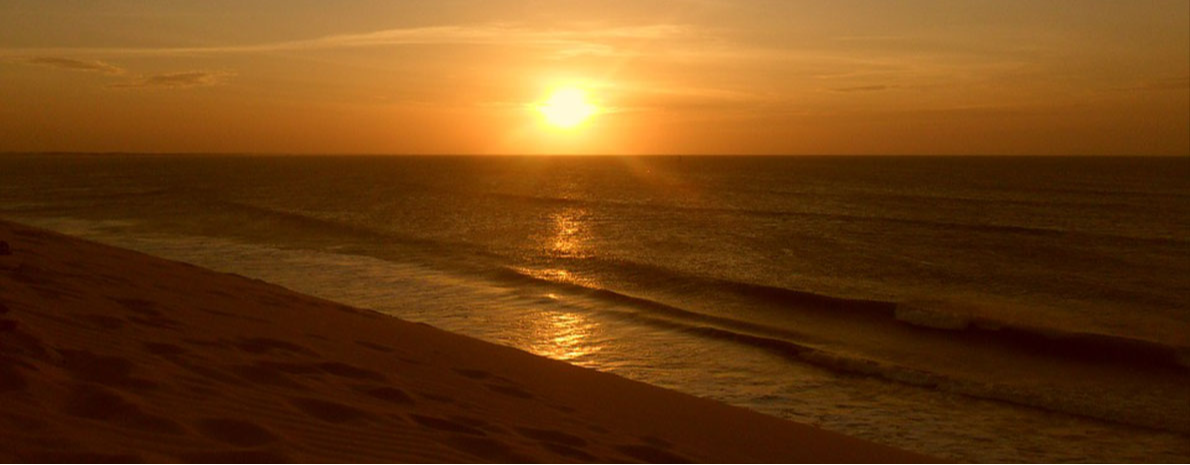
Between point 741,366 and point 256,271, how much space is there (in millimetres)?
11681

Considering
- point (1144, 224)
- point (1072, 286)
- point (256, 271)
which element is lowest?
point (256, 271)

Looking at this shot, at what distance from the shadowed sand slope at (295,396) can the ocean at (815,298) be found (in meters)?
1.93

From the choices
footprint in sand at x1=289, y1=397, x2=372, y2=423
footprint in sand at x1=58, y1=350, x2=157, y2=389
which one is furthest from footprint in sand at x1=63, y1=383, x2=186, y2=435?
footprint in sand at x1=289, y1=397, x2=372, y2=423

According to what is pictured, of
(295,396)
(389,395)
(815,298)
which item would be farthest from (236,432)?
(815,298)

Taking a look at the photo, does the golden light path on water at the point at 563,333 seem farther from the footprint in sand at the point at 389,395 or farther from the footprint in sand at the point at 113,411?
the footprint in sand at the point at 113,411

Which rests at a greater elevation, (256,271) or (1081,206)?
(1081,206)

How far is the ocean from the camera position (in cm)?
922

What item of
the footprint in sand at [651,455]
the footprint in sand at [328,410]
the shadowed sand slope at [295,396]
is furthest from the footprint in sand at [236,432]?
the footprint in sand at [651,455]

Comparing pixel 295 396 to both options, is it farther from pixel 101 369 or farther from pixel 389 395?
pixel 101 369

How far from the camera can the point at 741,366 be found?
10.8 metres

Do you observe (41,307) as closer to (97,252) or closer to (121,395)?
(121,395)

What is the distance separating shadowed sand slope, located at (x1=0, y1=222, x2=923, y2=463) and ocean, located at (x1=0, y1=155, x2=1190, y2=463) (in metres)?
1.93

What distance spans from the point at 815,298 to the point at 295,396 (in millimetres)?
13213

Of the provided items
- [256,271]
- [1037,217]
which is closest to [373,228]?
[256,271]
